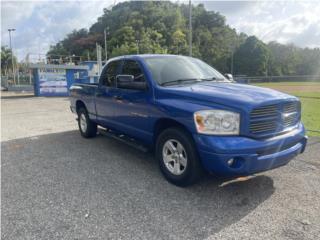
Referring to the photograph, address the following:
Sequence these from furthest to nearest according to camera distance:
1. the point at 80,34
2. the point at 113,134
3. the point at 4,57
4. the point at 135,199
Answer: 1. the point at 80,34
2. the point at 4,57
3. the point at 113,134
4. the point at 135,199

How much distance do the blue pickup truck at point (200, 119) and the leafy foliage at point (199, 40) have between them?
57417 millimetres

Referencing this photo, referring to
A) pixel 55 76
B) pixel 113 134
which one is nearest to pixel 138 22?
pixel 55 76

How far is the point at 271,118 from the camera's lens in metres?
3.66

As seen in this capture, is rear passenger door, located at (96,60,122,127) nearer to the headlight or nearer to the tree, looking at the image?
the headlight

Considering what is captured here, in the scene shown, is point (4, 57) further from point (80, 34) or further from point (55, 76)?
point (55, 76)

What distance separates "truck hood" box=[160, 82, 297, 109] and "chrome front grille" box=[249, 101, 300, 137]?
91 mm

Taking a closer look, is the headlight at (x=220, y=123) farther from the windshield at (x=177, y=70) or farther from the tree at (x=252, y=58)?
the tree at (x=252, y=58)

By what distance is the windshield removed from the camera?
468cm

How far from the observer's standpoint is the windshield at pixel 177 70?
4.68 meters

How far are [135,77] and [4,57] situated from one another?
7932cm

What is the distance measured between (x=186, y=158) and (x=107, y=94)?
8.47ft

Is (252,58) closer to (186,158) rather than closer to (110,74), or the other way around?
(110,74)

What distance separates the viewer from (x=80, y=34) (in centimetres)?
9156

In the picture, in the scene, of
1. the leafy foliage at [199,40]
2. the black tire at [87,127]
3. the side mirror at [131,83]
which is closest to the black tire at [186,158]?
the side mirror at [131,83]
